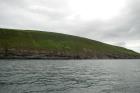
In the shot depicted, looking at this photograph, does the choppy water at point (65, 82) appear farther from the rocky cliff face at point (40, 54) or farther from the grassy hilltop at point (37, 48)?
the grassy hilltop at point (37, 48)

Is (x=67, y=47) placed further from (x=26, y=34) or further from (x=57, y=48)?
(x=26, y=34)

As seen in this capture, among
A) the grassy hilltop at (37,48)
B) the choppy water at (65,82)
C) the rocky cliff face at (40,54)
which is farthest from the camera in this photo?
the grassy hilltop at (37,48)

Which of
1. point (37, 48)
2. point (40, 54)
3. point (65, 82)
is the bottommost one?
point (65, 82)

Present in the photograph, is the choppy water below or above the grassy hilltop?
below

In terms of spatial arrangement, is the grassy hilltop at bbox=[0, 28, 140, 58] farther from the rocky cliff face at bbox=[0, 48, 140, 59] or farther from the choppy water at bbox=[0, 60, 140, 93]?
the choppy water at bbox=[0, 60, 140, 93]

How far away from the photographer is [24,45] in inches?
5797

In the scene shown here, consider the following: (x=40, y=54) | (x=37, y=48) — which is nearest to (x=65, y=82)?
(x=40, y=54)

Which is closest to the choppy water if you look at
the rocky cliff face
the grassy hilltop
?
the rocky cliff face

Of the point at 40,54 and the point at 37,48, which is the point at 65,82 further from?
the point at 37,48

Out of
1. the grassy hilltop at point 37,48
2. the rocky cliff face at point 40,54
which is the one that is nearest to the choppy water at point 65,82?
the rocky cliff face at point 40,54

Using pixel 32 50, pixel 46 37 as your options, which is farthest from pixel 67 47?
pixel 32 50

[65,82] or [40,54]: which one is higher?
[40,54]

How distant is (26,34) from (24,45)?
34.4 metres

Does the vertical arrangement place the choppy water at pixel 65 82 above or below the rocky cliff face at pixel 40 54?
below
